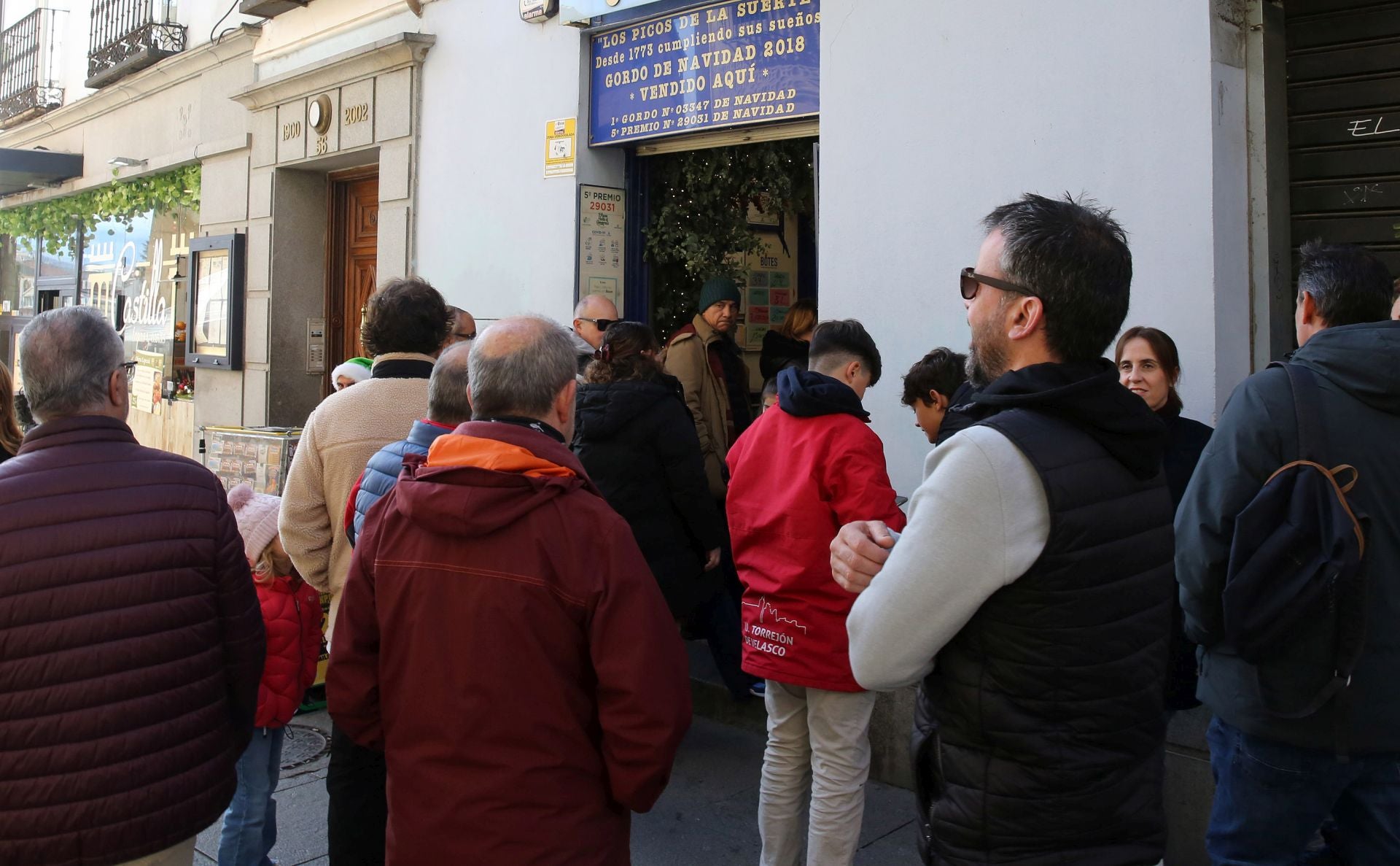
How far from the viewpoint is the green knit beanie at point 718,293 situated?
6.19 meters

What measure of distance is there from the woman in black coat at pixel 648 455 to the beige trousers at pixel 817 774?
1.07m

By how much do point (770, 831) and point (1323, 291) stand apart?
238 cm

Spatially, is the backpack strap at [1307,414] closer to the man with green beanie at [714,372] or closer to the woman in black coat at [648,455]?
the woman in black coat at [648,455]

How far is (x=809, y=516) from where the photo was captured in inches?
147

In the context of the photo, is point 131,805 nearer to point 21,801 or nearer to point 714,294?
point 21,801

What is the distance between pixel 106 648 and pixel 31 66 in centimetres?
1434

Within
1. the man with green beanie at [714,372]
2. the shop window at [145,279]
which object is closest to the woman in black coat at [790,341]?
the man with green beanie at [714,372]

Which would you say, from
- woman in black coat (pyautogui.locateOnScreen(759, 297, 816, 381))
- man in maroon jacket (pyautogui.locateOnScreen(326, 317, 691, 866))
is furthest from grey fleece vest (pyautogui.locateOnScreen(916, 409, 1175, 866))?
woman in black coat (pyautogui.locateOnScreen(759, 297, 816, 381))

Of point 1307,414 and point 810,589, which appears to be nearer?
point 1307,414

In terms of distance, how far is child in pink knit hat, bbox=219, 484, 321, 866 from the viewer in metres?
3.65

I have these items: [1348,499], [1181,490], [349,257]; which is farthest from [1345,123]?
[349,257]

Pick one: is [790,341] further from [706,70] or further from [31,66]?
[31,66]

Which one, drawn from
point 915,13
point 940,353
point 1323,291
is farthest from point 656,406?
point 1323,291

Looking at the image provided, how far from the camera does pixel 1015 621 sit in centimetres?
187
